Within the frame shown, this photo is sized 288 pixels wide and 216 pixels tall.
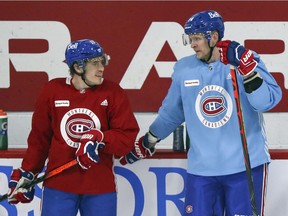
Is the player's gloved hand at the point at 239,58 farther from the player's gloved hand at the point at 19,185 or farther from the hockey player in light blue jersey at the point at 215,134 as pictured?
the player's gloved hand at the point at 19,185

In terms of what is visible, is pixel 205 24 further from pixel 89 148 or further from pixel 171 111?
pixel 89 148

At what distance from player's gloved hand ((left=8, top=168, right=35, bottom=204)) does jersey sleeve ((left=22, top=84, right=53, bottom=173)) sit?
26 millimetres

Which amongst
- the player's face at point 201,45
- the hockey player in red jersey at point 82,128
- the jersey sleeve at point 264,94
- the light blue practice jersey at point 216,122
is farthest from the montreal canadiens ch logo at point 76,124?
the jersey sleeve at point 264,94

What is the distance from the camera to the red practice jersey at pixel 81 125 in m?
3.48

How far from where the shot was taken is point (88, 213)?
11.5ft

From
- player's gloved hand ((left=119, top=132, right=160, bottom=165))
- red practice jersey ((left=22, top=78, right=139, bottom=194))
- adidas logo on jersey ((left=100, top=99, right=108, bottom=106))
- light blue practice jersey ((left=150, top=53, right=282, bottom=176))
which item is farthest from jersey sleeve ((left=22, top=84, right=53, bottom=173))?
light blue practice jersey ((left=150, top=53, right=282, bottom=176))

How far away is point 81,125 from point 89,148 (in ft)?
0.47

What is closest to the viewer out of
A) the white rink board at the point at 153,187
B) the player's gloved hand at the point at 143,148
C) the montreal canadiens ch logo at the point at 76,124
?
the montreal canadiens ch logo at the point at 76,124

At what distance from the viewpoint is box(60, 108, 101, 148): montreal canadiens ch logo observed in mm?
3482

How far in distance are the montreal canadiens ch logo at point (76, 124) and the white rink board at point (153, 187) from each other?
1.37 feet

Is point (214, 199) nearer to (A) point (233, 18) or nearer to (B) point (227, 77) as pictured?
(B) point (227, 77)

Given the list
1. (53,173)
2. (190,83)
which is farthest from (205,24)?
(53,173)

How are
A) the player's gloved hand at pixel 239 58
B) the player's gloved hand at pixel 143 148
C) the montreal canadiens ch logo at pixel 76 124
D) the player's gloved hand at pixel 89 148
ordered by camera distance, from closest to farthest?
the player's gloved hand at pixel 239 58, the player's gloved hand at pixel 89 148, the montreal canadiens ch logo at pixel 76 124, the player's gloved hand at pixel 143 148

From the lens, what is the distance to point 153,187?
387cm
